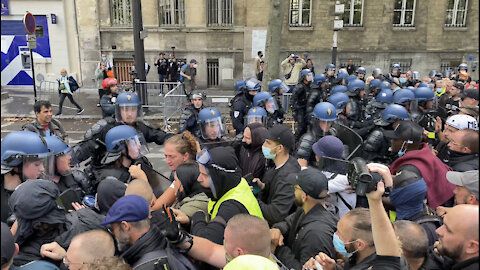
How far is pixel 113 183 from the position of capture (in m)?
3.16

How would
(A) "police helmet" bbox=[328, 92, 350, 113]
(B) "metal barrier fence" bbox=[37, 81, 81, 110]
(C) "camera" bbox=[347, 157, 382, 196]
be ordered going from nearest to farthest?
1. (C) "camera" bbox=[347, 157, 382, 196]
2. (A) "police helmet" bbox=[328, 92, 350, 113]
3. (B) "metal barrier fence" bbox=[37, 81, 81, 110]

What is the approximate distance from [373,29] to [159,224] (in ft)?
64.7

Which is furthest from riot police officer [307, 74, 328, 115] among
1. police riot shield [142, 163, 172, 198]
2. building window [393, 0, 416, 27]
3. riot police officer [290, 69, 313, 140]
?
building window [393, 0, 416, 27]

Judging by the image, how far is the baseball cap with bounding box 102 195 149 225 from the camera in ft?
8.35

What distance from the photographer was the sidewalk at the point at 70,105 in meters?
13.4

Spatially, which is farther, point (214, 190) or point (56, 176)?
point (56, 176)

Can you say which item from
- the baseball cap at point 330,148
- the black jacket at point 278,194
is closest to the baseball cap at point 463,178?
the baseball cap at point 330,148

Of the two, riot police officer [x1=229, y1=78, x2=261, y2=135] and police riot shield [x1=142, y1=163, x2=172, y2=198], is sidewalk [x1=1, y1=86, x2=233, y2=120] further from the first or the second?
police riot shield [x1=142, y1=163, x2=172, y2=198]

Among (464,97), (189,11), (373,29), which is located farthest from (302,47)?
(464,97)

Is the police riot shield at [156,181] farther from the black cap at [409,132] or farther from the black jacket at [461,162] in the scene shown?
the black jacket at [461,162]

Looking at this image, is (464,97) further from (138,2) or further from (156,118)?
(138,2)

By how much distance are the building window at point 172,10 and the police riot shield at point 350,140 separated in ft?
50.2

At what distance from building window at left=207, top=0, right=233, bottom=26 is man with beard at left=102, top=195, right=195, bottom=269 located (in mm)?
17951

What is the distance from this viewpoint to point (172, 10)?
1938 centimetres
